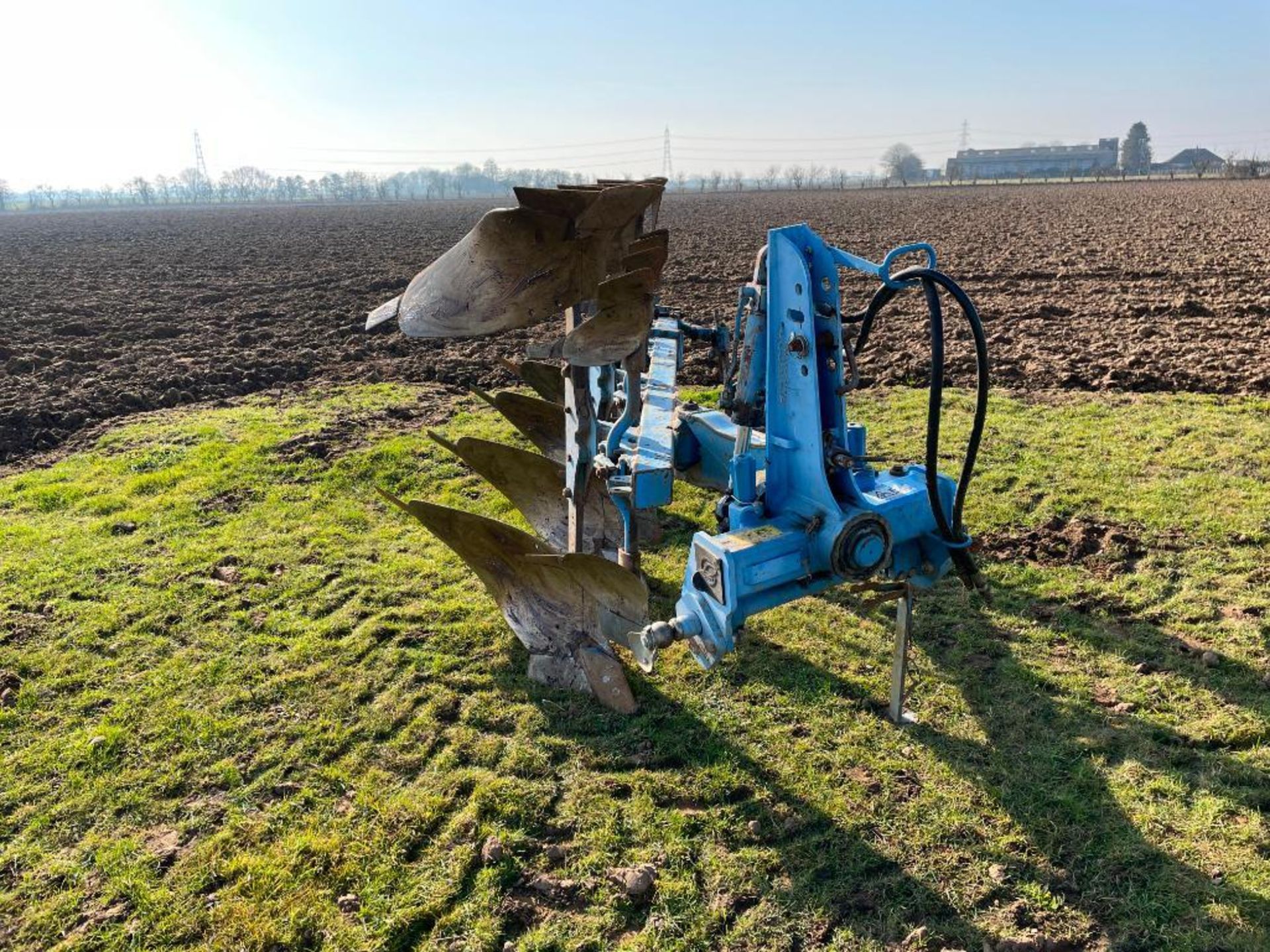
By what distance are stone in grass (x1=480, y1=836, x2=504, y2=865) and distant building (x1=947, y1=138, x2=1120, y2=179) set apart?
358ft

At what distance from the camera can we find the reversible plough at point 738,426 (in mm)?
3426

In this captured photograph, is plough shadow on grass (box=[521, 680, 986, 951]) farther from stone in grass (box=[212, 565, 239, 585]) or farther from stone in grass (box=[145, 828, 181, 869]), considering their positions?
stone in grass (box=[212, 565, 239, 585])

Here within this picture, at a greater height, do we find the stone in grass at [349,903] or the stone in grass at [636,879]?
the stone in grass at [636,879]

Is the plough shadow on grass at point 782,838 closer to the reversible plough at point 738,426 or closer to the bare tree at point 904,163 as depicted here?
the reversible plough at point 738,426

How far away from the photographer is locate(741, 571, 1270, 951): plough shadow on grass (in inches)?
118

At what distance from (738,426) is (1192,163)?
125390mm

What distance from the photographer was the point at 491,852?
3340 millimetres

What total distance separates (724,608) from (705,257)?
2005 centimetres

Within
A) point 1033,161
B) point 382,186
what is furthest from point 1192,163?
point 382,186

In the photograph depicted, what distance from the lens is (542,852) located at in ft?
11.1

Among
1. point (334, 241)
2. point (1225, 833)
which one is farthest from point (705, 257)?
point (1225, 833)

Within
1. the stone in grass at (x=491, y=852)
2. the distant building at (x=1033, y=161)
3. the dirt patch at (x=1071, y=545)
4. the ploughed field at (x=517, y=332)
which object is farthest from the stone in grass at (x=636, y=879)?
the distant building at (x=1033, y=161)

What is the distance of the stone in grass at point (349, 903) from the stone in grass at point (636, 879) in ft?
3.26

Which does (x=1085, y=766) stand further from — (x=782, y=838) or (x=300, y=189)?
(x=300, y=189)
